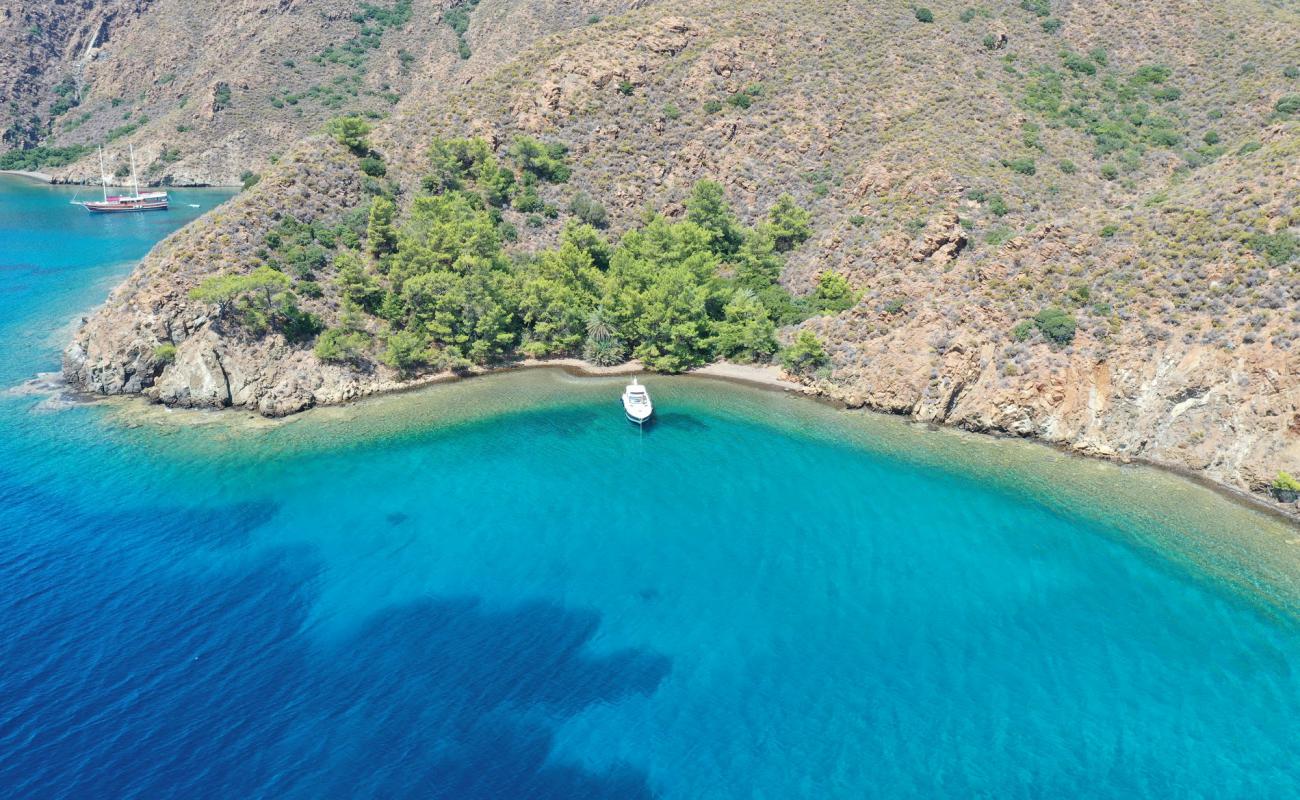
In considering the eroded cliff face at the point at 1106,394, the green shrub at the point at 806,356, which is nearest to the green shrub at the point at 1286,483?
the eroded cliff face at the point at 1106,394

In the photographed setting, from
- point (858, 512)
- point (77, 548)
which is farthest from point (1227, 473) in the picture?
point (77, 548)

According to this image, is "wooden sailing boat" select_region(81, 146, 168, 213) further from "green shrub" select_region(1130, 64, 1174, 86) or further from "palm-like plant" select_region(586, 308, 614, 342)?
"green shrub" select_region(1130, 64, 1174, 86)

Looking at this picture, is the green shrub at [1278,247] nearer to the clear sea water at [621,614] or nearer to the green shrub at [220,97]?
the clear sea water at [621,614]

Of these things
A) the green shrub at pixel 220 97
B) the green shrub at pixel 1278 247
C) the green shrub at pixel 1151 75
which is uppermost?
the green shrub at pixel 1151 75

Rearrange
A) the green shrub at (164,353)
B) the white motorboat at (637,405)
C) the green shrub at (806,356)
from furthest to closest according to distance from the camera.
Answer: the green shrub at (806,356)
the green shrub at (164,353)
the white motorboat at (637,405)

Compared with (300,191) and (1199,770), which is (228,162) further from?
(1199,770)

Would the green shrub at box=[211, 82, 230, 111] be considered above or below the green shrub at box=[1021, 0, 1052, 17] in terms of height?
below

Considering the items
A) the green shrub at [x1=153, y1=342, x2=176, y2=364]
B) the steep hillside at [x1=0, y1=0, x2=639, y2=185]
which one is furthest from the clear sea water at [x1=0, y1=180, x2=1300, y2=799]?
the steep hillside at [x1=0, y1=0, x2=639, y2=185]
